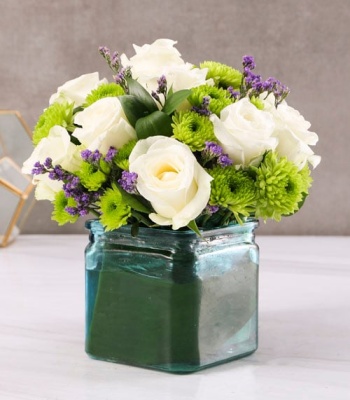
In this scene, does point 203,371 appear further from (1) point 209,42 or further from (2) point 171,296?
(1) point 209,42

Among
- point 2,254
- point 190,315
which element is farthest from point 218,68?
point 2,254

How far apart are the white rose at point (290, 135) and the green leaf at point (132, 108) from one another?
0.39ft

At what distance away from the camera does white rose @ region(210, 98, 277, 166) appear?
0.77 metres

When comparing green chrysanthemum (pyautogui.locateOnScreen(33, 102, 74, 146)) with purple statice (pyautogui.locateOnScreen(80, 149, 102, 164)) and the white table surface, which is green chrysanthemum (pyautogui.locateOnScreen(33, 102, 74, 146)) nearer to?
purple statice (pyautogui.locateOnScreen(80, 149, 102, 164))

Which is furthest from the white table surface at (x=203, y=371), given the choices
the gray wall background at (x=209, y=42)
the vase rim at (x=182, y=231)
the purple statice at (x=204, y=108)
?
the gray wall background at (x=209, y=42)

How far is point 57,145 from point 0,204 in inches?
34.6

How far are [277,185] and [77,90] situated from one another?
23 cm

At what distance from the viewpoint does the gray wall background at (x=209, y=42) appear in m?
1.80

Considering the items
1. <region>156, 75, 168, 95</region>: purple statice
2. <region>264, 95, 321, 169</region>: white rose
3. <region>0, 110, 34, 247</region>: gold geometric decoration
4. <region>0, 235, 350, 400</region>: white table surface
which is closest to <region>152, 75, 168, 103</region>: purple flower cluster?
<region>156, 75, 168, 95</region>: purple statice

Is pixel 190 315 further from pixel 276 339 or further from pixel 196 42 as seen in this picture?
pixel 196 42

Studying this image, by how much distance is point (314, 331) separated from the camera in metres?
0.98

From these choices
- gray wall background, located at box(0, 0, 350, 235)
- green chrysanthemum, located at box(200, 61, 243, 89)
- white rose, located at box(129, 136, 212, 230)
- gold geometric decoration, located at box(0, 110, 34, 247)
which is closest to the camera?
white rose, located at box(129, 136, 212, 230)

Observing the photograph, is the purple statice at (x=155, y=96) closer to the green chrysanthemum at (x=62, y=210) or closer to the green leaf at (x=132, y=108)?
the green leaf at (x=132, y=108)

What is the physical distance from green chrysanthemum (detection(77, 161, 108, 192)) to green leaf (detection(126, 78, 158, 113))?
64 millimetres
